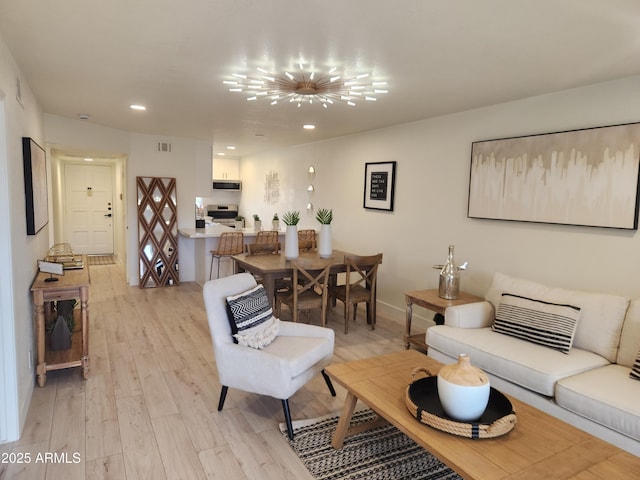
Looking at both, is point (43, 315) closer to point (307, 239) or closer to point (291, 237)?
point (291, 237)

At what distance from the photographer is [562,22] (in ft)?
6.46

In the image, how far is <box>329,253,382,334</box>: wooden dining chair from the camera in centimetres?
437

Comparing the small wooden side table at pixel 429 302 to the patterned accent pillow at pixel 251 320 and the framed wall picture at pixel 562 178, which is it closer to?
the framed wall picture at pixel 562 178

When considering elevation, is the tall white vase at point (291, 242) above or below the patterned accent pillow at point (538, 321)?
above

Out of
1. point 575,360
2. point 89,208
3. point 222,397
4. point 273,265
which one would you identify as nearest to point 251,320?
point 222,397

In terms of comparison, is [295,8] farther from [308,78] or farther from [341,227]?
[341,227]

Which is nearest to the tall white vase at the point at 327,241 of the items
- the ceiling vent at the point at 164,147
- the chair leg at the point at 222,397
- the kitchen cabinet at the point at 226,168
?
the chair leg at the point at 222,397

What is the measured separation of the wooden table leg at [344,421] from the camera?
7.69ft

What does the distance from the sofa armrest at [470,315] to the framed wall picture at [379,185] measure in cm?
190

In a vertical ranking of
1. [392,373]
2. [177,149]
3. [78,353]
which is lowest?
[78,353]

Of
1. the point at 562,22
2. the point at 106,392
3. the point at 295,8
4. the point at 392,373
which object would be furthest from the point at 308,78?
the point at 106,392

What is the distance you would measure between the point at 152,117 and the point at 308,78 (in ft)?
8.37

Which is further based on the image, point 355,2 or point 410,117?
point 410,117

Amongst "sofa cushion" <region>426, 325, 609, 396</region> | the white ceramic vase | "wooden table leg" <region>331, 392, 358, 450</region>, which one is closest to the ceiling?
the white ceramic vase
